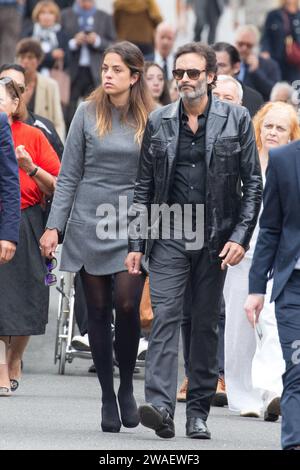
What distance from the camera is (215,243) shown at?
1023 cm

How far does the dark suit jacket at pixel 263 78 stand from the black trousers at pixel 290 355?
1016 cm

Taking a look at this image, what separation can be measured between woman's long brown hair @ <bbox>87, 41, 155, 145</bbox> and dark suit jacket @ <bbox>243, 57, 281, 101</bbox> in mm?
8309

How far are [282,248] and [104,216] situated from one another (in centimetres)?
173

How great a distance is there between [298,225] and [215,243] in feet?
3.88

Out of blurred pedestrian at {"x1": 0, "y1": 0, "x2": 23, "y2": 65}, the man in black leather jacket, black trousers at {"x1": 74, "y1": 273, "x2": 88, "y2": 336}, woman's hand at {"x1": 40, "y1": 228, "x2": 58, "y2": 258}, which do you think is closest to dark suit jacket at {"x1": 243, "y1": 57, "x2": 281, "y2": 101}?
blurred pedestrian at {"x1": 0, "y1": 0, "x2": 23, "y2": 65}

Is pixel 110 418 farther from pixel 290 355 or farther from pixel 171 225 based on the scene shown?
pixel 290 355

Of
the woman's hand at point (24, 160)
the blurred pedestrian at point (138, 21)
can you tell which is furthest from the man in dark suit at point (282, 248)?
the blurred pedestrian at point (138, 21)

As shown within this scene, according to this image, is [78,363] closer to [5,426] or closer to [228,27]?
[5,426]

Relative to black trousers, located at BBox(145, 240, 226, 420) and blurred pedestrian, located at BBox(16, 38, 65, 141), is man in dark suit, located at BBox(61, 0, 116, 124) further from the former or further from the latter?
black trousers, located at BBox(145, 240, 226, 420)

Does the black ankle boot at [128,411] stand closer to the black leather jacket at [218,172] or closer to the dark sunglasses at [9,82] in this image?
the black leather jacket at [218,172]

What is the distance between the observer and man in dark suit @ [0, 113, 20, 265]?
10.8 metres

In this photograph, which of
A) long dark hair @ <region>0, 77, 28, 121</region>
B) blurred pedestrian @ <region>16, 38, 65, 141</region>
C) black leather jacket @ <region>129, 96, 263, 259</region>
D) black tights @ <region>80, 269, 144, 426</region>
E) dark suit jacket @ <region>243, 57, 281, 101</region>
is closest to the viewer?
black leather jacket @ <region>129, 96, 263, 259</region>

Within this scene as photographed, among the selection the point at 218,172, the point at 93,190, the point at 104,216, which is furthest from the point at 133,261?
the point at 218,172
